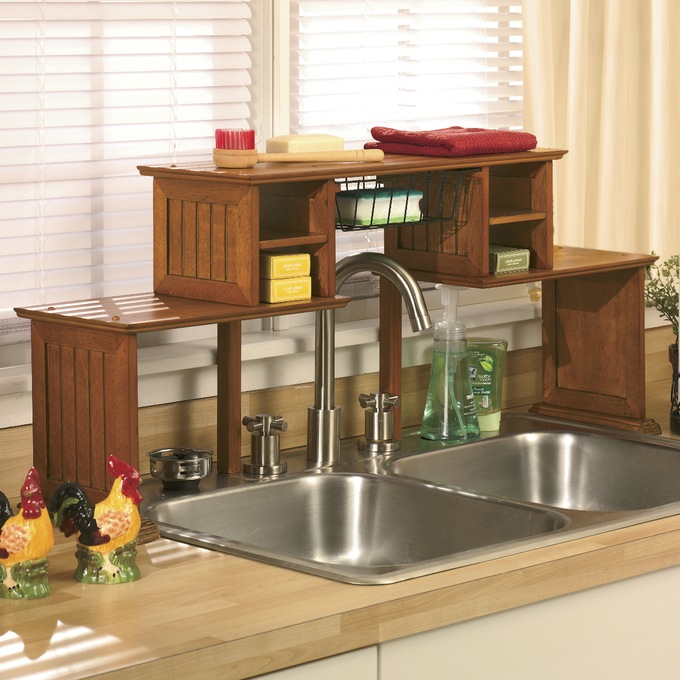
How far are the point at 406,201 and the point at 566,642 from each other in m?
0.72

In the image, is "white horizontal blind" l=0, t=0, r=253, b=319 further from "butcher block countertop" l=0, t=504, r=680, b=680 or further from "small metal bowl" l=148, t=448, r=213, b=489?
"butcher block countertop" l=0, t=504, r=680, b=680

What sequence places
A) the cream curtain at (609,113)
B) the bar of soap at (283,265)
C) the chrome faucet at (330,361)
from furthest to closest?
the cream curtain at (609,113) < the chrome faucet at (330,361) < the bar of soap at (283,265)

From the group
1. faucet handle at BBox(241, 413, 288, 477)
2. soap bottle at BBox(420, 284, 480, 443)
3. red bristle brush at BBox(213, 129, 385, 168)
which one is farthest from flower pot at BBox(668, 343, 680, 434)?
red bristle brush at BBox(213, 129, 385, 168)

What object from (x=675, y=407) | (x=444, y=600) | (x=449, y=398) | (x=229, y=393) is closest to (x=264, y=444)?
(x=229, y=393)

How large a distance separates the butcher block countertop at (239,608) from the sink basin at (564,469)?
49 cm

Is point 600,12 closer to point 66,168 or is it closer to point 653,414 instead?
point 653,414

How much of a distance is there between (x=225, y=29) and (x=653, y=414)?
1.05 metres

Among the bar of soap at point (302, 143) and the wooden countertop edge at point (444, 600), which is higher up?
the bar of soap at point (302, 143)

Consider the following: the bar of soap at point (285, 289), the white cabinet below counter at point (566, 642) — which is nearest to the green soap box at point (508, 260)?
the bar of soap at point (285, 289)

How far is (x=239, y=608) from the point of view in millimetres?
1498

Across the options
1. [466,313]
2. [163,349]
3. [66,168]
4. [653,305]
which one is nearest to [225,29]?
[66,168]

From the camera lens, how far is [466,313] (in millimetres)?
2590

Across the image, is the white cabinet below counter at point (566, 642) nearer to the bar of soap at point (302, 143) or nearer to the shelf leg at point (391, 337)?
the shelf leg at point (391, 337)

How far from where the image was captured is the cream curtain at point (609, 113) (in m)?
2.63
